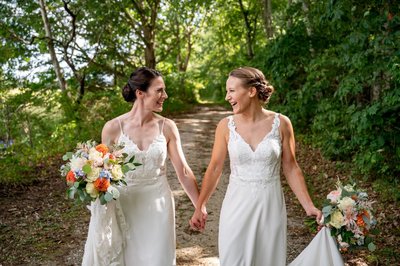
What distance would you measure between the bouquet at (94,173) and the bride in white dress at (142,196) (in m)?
→ 0.40

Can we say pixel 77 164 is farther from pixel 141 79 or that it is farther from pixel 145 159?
pixel 141 79

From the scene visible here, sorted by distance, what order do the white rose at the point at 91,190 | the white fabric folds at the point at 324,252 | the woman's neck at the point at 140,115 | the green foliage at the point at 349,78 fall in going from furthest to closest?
the green foliage at the point at 349,78, the woman's neck at the point at 140,115, the white fabric folds at the point at 324,252, the white rose at the point at 91,190

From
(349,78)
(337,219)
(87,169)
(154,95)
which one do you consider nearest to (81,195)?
(87,169)

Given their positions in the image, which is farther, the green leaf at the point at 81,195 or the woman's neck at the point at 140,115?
the woman's neck at the point at 140,115

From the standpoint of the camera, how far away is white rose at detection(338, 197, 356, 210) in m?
2.79

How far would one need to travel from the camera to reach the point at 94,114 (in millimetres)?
12148

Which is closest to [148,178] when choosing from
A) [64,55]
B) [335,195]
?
[335,195]

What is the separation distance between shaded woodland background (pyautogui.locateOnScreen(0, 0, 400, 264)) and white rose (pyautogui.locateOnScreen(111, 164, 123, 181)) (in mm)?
3450

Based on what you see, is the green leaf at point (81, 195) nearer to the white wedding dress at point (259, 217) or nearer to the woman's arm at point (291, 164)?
the white wedding dress at point (259, 217)

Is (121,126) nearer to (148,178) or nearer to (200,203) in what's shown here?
(148,178)

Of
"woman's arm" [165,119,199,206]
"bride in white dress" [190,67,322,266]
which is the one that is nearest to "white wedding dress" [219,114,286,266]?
"bride in white dress" [190,67,322,266]

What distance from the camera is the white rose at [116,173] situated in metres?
2.87

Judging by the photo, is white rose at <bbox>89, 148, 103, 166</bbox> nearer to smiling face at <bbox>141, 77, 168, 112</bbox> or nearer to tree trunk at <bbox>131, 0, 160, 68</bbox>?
smiling face at <bbox>141, 77, 168, 112</bbox>

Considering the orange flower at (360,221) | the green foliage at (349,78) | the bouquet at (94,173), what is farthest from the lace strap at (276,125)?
the green foliage at (349,78)
